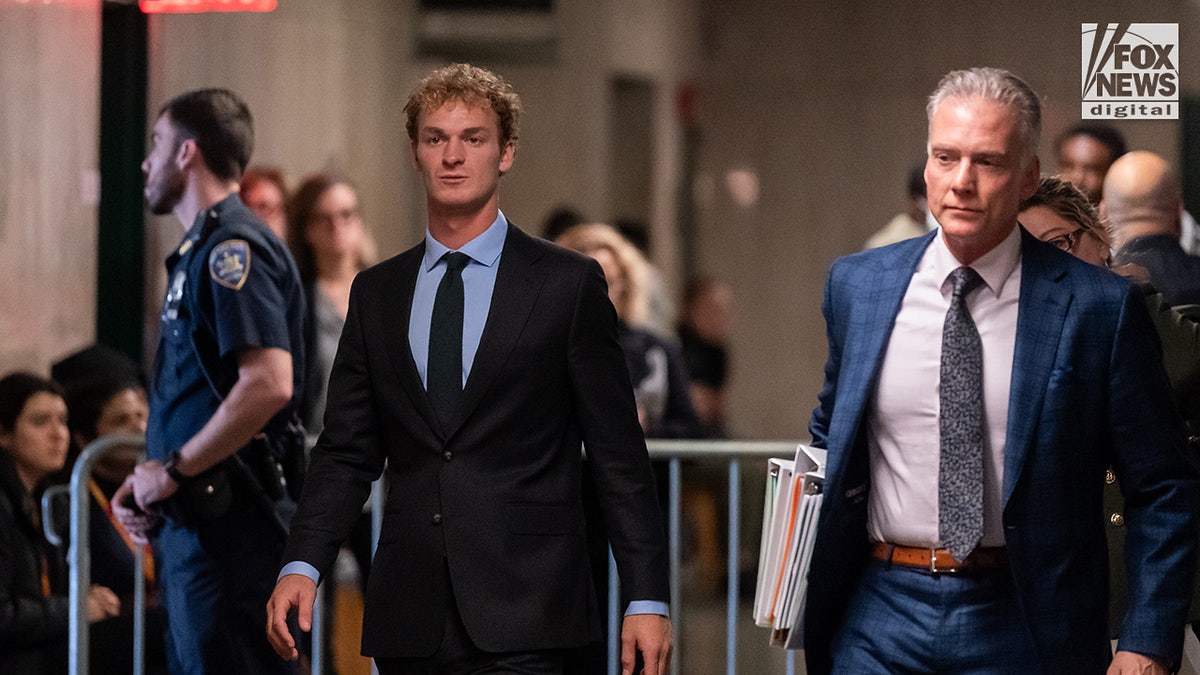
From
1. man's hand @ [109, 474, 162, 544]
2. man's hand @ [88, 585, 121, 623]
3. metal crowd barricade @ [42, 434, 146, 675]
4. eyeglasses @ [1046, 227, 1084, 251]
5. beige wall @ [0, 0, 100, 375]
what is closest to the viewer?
eyeglasses @ [1046, 227, 1084, 251]

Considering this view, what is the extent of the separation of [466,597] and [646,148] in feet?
14.8

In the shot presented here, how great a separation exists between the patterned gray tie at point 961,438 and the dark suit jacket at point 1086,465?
55 millimetres

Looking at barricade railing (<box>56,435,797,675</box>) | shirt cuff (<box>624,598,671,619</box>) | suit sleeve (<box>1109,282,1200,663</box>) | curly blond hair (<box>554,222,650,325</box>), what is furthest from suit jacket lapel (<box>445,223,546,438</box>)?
curly blond hair (<box>554,222,650,325</box>)

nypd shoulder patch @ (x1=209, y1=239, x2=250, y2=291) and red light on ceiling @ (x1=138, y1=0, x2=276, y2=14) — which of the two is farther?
red light on ceiling @ (x1=138, y1=0, x2=276, y2=14)

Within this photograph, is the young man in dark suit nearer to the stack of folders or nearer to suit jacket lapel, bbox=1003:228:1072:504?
the stack of folders

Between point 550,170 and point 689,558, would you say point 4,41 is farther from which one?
point 689,558

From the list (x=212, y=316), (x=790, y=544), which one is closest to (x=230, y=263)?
(x=212, y=316)

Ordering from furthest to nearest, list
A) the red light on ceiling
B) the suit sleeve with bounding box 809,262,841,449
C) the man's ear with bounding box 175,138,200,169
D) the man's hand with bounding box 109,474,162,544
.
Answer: the red light on ceiling, the man's ear with bounding box 175,138,200,169, the man's hand with bounding box 109,474,162,544, the suit sleeve with bounding box 809,262,841,449

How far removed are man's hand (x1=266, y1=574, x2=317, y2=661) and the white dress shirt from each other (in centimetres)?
102

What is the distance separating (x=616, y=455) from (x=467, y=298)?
0.40 meters

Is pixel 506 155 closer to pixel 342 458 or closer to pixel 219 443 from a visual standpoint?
pixel 342 458

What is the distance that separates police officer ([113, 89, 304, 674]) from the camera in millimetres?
4477

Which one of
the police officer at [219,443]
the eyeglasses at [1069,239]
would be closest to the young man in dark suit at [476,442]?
the eyeglasses at [1069,239]

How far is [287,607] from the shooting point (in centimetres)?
317
